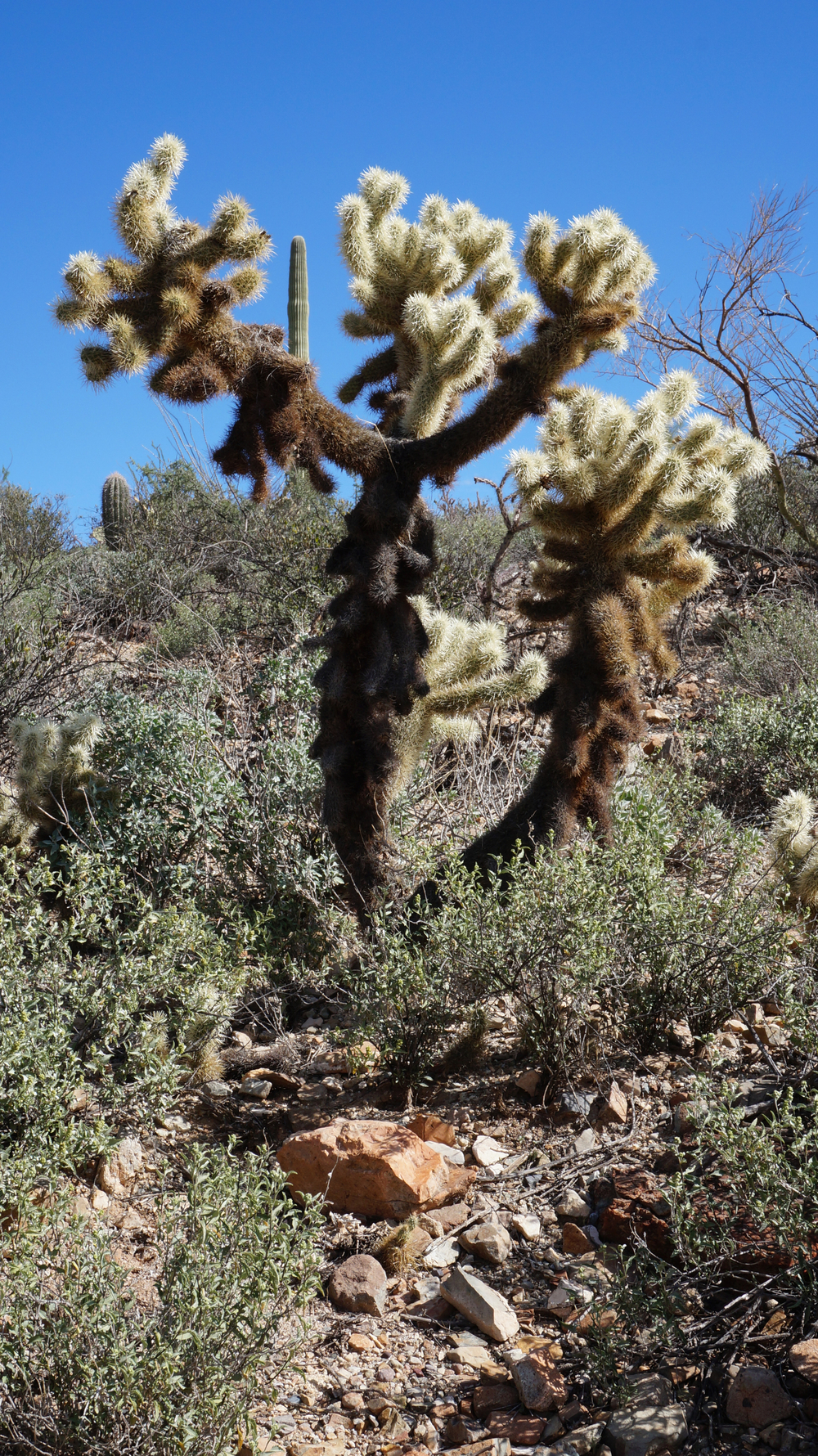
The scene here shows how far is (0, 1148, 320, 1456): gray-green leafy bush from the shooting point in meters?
1.88

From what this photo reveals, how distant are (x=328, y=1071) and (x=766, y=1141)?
5.91 ft

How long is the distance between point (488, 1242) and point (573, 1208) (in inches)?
10.0

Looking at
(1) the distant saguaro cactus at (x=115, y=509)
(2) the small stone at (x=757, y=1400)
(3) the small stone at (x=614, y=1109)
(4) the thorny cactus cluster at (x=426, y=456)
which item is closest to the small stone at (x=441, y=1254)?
(3) the small stone at (x=614, y=1109)

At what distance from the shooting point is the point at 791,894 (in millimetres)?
4324

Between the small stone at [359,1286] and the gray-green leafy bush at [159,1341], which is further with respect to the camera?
the small stone at [359,1286]

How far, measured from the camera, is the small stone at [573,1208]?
2.76 m

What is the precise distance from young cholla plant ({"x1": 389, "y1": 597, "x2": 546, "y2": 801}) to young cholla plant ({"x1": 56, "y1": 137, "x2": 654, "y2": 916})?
366 mm

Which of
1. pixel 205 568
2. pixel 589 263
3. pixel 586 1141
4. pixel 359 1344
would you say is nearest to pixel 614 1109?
pixel 586 1141

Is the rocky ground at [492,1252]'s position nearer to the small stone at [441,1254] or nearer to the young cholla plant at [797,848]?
the small stone at [441,1254]

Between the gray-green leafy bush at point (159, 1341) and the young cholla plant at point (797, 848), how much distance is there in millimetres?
2626

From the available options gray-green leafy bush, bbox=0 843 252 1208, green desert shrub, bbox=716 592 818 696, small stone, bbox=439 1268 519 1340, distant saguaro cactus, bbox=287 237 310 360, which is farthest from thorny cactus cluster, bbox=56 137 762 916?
distant saguaro cactus, bbox=287 237 310 360

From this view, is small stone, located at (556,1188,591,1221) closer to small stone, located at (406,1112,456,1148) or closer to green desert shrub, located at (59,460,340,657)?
small stone, located at (406,1112,456,1148)

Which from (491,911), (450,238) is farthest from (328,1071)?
(450,238)

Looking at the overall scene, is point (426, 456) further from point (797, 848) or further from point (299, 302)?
point (299, 302)
